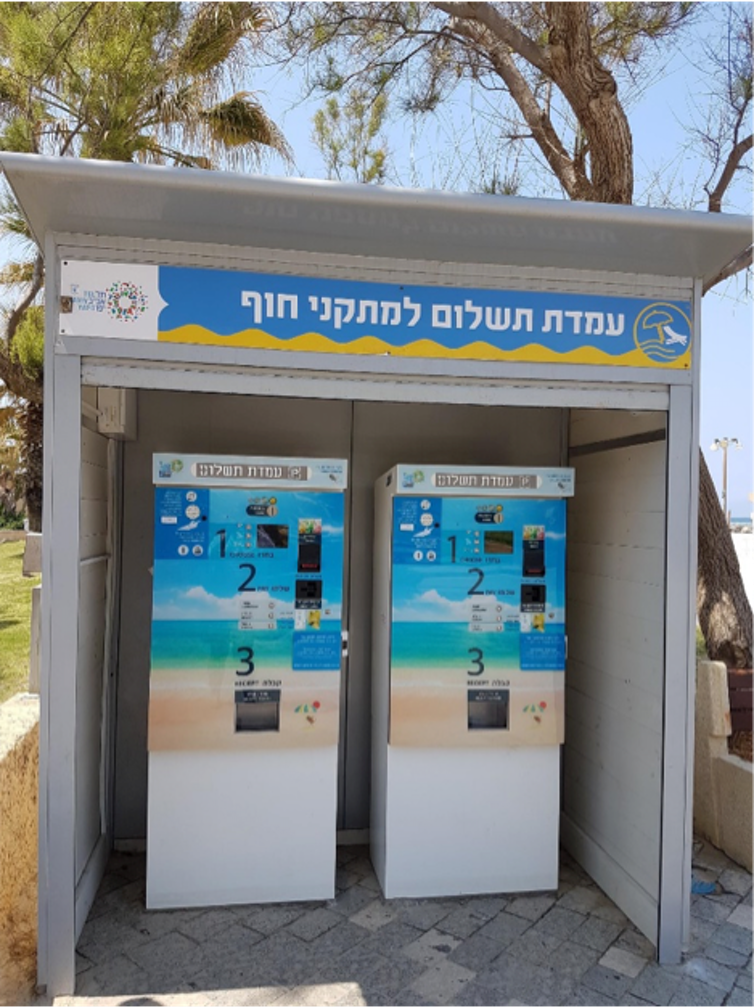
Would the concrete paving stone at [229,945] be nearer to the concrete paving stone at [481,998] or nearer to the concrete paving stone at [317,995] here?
the concrete paving stone at [317,995]

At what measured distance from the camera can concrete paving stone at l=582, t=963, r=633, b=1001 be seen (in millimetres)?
2945

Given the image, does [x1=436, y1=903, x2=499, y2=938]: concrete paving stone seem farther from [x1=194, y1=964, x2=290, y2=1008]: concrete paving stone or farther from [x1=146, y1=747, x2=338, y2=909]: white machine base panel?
[x1=194, y1=964, x2=290, y2=1008]: concrete paving stone

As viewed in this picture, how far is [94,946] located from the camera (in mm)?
3168

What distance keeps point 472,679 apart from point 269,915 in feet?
4.21

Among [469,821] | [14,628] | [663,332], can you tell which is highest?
[663,332]

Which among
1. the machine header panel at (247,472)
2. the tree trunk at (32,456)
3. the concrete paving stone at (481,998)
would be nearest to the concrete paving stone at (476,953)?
the concrete paving stone at (481,998)

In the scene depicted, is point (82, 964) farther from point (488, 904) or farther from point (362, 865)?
point (488, 904)

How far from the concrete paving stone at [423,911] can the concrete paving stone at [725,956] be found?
103 centimetres

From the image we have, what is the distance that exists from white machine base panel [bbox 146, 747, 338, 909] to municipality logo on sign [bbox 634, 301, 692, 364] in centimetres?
211


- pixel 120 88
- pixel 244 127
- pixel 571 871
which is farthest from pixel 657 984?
pixel 244 127

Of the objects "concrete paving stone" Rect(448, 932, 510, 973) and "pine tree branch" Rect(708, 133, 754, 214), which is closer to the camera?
"concrete paving stone" Rect(448, 932, 510, 973)

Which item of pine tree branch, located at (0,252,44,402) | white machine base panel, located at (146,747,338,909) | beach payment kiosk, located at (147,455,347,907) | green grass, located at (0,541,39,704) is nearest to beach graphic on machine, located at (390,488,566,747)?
beach payment kiosk, located at (147,455,347,907)

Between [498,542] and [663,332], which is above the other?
[663,332]

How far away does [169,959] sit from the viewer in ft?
10.1
